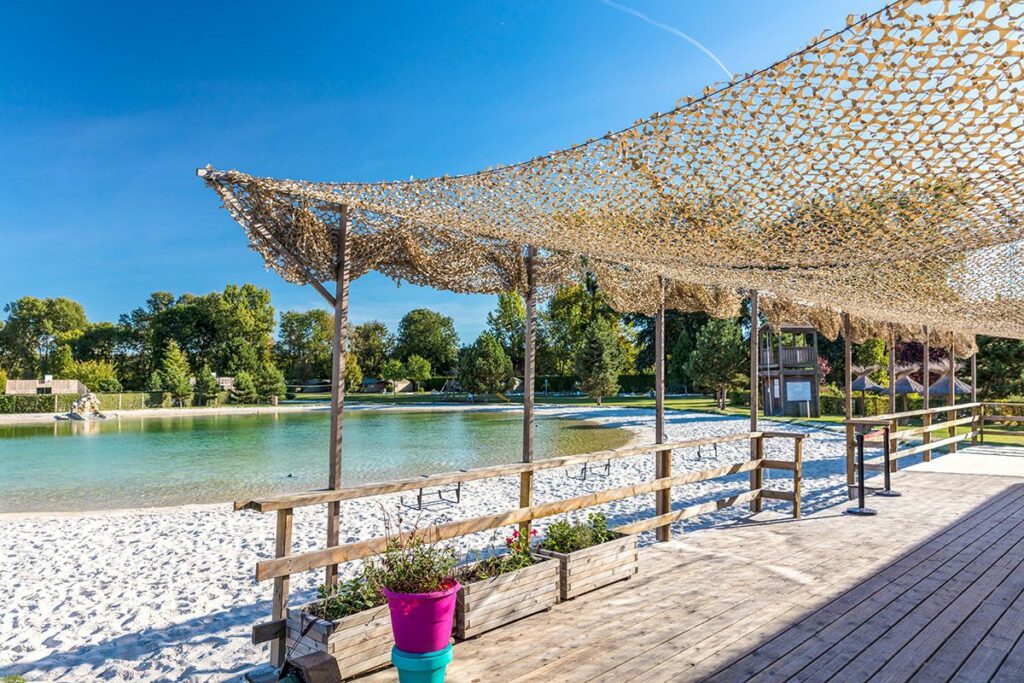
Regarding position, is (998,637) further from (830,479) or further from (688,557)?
(830,479)

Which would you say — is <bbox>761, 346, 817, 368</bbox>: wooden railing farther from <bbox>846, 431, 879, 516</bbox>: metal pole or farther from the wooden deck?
the wooden deck

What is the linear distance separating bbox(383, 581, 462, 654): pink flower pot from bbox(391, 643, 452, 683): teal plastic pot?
0.02 meters

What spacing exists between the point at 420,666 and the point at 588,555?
171 centimetres

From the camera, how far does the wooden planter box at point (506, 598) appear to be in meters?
3.19

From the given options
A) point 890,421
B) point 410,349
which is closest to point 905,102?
point 890,421

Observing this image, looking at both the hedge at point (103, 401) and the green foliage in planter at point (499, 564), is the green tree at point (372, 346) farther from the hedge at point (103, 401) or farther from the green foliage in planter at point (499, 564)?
the green foliage in planter at point (499, 564)

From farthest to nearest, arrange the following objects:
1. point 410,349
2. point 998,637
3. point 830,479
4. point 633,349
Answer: point 410,349 → point 633,349 → point 830,479 → point 998,637

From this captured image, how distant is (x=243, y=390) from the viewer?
3962 centimetres

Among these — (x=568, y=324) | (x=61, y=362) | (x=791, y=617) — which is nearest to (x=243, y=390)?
(x=61, y=362)

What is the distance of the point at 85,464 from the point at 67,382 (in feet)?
86.7

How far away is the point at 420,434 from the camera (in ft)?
65.1

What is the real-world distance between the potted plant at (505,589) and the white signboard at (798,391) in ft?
68.5

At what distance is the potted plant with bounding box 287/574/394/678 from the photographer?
273 centimetres

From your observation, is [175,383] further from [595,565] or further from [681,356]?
[595,565]
